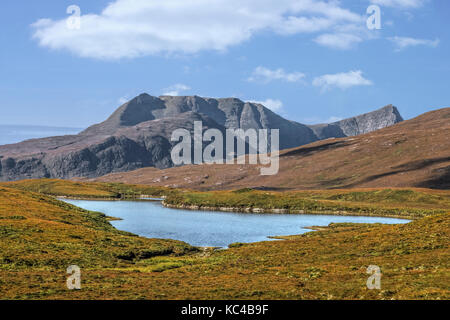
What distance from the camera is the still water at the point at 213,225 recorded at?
105 metres

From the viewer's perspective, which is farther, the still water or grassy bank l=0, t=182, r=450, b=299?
the still water

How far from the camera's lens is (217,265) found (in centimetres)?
6175

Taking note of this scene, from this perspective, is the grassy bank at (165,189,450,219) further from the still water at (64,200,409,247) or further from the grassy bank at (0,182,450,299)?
the grassy bank at (0,182,450,299)

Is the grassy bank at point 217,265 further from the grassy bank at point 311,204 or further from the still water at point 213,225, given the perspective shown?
the grassy bank at point 311,204

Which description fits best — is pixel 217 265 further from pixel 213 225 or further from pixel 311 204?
pixel 311 204

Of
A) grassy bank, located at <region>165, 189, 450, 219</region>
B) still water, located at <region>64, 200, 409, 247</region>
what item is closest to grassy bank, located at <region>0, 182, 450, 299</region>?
still water, located at <region>64, 200, 409, 247</region>

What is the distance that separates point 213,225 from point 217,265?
216 ft

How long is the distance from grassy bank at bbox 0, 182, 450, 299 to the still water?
15.6 metres

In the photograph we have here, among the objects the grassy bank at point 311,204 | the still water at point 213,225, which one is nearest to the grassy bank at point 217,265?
the still water at point 213,225

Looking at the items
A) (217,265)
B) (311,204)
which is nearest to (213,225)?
(311,204)

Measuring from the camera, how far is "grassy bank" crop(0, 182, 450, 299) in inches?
1531
